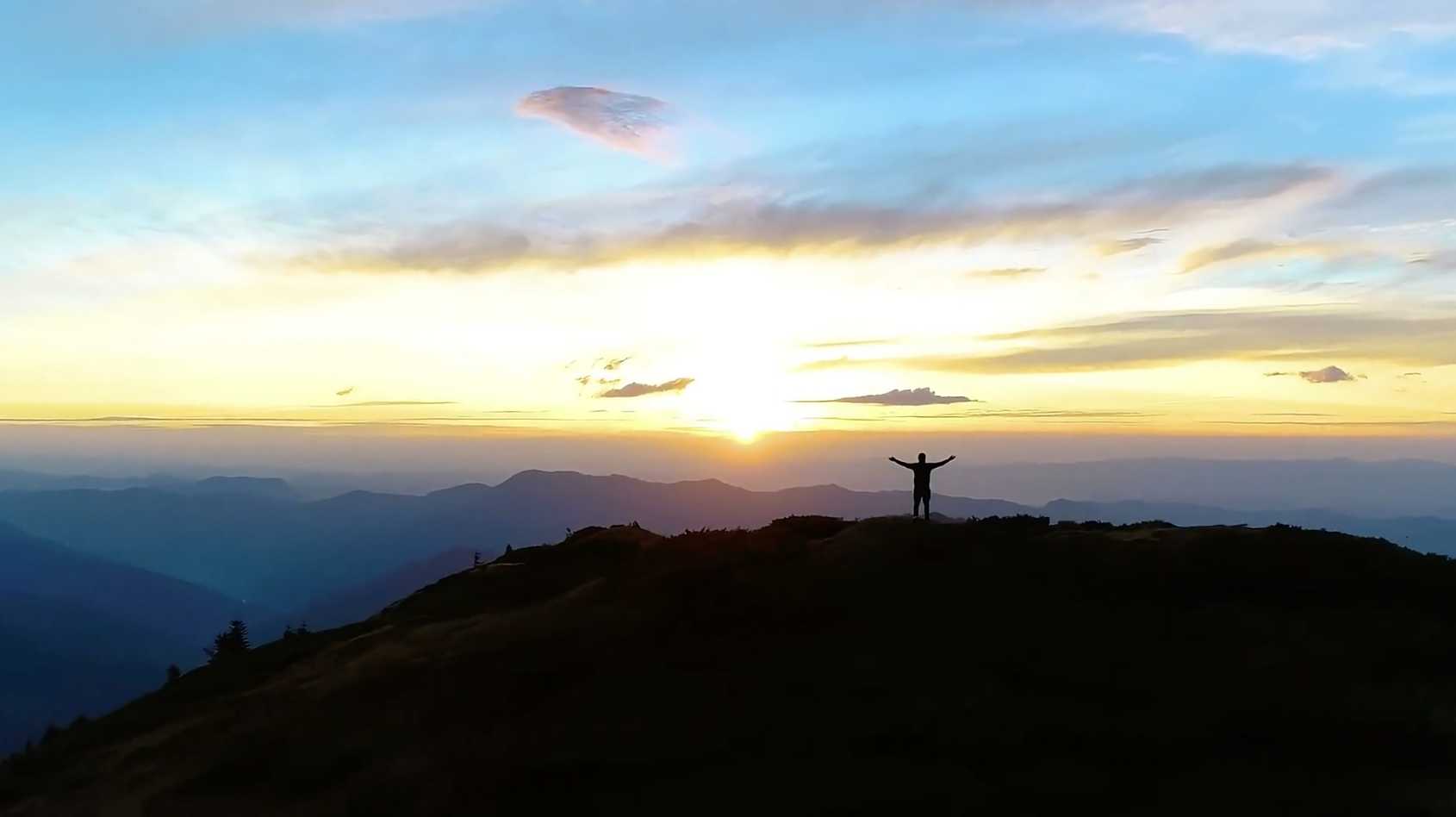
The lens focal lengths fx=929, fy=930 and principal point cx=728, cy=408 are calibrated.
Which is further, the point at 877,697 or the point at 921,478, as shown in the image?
the point at 921,478

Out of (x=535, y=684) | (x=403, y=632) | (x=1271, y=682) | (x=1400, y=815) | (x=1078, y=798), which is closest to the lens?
(x=1400, y=815)

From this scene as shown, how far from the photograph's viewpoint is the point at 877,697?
21562 millimetres

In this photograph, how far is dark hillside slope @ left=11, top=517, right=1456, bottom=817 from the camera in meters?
17.7

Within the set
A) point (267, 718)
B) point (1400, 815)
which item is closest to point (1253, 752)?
point (1400, 815)

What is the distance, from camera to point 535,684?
82.5 feet

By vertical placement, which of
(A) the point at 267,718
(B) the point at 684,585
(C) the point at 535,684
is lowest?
(A) the point at 267,718

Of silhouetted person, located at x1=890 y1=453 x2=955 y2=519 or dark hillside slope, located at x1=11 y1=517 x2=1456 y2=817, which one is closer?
dark hillside slope, located at x1=11 y1=517 x2=1456 y2=817

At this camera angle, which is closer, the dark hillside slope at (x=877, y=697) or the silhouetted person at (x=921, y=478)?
the dark hillside slope at (x=877, y=697)

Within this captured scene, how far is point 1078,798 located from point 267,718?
887 inches

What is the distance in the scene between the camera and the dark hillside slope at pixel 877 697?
698 inches

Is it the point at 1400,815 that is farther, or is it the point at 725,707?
the point at 725,707

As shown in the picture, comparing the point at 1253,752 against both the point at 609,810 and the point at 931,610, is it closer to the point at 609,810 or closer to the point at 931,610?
the point at 931,610

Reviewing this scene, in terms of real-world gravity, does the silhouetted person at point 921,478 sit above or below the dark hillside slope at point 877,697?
above

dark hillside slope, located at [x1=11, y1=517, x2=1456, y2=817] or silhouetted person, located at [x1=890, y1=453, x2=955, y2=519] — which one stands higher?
silhouetted person, located at [x1=890, y1=453, x2=955, y2=519]
